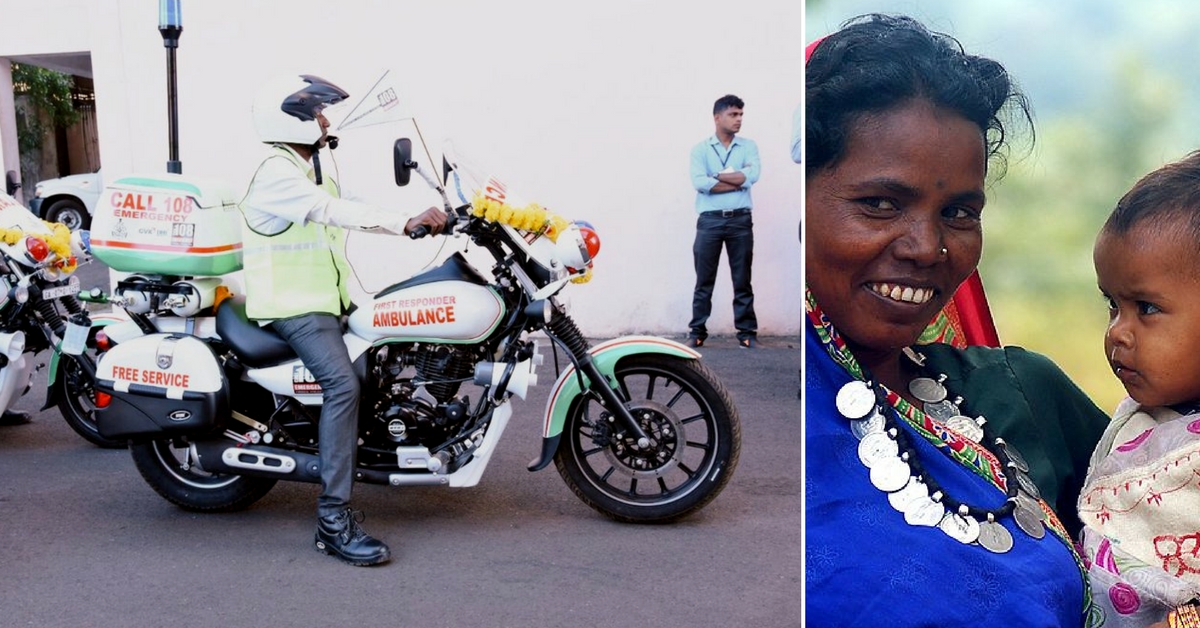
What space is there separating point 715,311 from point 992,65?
6.68m

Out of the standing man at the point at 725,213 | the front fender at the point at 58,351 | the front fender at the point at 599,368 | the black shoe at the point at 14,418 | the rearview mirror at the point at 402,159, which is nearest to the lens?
the rearview mirror at the point at 402,159

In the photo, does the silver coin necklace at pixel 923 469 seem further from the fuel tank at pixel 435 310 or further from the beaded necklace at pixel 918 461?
the fuel tank at pixel 435 310

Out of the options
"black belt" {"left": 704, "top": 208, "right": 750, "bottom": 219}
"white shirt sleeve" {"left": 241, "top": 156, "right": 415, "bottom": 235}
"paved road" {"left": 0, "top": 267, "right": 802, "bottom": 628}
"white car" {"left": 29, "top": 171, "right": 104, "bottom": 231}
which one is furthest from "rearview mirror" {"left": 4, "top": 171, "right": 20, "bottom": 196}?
"white shirt sleeve" {"left": 241, "top": 156, "right": 415, "bottom": 235}

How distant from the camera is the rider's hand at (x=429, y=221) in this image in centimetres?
422

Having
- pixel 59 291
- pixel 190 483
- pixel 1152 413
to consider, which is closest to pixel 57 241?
pixel 59 291

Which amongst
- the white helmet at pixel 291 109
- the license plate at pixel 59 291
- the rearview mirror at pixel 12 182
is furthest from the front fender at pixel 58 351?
the rearview mirror at pixel 12 182

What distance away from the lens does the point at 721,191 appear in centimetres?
845

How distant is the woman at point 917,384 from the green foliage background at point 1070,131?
4 centimetres

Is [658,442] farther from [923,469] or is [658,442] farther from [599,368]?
[923,469]

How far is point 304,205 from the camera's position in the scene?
14.2 ft

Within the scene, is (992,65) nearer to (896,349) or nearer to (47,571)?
(896,349)

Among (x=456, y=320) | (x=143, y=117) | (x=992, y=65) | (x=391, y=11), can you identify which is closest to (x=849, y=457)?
(x=992, y=65)

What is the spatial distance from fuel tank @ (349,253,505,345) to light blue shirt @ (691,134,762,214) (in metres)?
4.09

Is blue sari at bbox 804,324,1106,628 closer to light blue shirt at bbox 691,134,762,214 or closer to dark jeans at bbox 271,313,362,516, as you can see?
dark jeans at bbox 271,313,362,516
